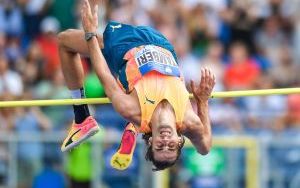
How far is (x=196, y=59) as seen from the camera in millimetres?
19688

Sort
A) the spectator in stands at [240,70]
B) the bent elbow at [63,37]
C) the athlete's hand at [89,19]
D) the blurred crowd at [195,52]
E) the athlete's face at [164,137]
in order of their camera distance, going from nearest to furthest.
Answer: the athlete's face at [164,137] → the athlete's hand at [89,19] → the bent elbow at [63,37] → the blurred crowd at [195,52] → the spectator in stands at [240,70]

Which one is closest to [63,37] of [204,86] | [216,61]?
[204,86]

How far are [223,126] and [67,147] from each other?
5030 millimetres

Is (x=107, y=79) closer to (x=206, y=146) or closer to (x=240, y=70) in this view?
(x=206, y=146)

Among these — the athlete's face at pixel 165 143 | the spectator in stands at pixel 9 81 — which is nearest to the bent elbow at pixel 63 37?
the athlete's face at pixel 165 143

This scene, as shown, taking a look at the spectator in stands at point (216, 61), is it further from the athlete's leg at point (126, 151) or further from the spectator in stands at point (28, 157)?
the athlete's leg at point (126, 151)

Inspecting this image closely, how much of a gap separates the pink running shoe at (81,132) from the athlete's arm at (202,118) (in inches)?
43.3

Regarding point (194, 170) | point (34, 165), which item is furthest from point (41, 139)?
point (194, 170)

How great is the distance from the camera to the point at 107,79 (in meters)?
13.0

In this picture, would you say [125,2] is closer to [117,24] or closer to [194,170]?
[194,170]

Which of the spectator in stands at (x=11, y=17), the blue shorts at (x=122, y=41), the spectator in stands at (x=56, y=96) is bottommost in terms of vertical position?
the blue shorts at (x=122, y=41)

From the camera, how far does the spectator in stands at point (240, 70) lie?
19.2 meters

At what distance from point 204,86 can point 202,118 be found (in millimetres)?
354

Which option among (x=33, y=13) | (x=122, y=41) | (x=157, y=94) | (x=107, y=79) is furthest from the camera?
(x=33, y=13)
